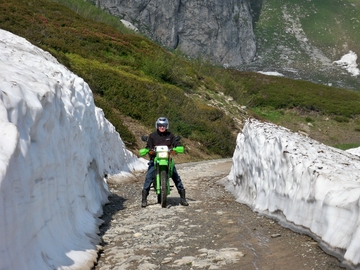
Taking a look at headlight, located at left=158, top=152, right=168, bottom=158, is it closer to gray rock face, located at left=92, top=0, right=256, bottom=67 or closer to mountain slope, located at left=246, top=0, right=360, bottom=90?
gray rock face, located at left=92, top=0, right=256, bottom=67

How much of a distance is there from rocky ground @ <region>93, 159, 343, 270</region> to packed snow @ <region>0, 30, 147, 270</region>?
396 mm

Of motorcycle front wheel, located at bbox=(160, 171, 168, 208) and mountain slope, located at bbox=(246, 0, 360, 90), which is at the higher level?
mountain slope, located at bbox=(246, 0, 360, 90)

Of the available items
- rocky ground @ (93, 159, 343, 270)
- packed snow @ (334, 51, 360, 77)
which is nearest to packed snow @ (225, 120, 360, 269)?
rocky ground @ (93, 159, 343, 270)

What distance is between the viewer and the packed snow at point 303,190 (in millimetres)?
5578

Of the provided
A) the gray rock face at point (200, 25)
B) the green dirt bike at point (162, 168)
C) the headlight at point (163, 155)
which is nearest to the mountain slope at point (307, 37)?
the gray rock face at point (200, 25)

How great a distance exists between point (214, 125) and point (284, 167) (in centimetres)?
→ 2340

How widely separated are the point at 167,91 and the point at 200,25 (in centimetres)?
7774

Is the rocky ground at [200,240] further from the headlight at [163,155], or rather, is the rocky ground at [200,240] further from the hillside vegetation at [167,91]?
the hillside vegetation at [167,91]

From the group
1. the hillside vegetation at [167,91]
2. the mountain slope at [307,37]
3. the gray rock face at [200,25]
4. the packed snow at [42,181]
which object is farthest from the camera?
the mountain slope at [307,37]

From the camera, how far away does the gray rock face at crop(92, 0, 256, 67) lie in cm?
9812

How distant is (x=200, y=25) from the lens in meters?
108

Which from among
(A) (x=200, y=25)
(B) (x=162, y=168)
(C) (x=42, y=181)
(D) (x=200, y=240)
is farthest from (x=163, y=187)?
(A) (x=200, y=25)

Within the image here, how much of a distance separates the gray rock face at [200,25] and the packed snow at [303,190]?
288ft

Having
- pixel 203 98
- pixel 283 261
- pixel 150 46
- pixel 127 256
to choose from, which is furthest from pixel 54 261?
pixel 150 46
